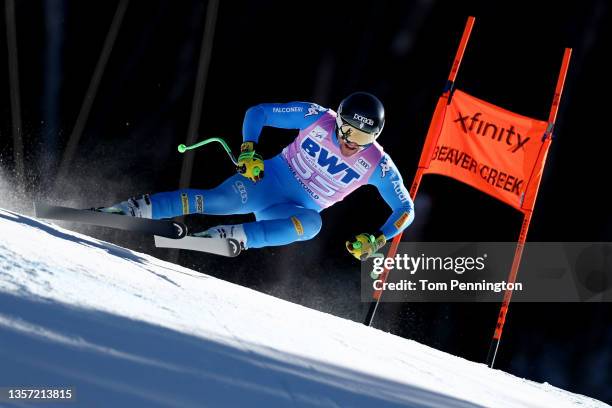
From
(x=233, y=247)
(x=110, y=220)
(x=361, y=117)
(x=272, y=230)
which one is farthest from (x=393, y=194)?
(x=110, y=220)

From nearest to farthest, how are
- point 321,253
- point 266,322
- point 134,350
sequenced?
point 134,350, point 266,322, point 321,253

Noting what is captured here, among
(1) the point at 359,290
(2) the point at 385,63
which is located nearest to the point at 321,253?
(1) the point at 359,290

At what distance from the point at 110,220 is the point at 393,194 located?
1.67 meters

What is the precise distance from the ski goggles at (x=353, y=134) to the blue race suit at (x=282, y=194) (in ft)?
0.45

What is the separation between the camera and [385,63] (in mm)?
6938

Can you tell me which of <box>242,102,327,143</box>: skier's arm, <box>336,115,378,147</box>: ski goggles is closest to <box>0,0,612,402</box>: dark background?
<box>242,102,327,143</box>: skier's arm

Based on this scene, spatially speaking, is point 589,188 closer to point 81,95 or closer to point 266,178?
point 266,178

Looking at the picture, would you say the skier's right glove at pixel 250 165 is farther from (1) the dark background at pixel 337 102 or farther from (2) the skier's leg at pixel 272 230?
(1) the dark background at pixel 337 102

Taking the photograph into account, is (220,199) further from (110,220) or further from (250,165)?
(110,220)

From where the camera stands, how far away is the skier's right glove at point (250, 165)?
373 cm

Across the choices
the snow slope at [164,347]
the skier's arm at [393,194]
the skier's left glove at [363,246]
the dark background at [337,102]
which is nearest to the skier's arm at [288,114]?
the skier's arm at [393,194]

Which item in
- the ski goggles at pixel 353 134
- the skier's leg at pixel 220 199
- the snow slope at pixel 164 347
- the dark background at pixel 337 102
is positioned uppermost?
the dark background at pixel 337 102

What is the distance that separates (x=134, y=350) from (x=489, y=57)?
6.17 meters

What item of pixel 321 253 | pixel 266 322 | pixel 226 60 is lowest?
pixel 266 322
